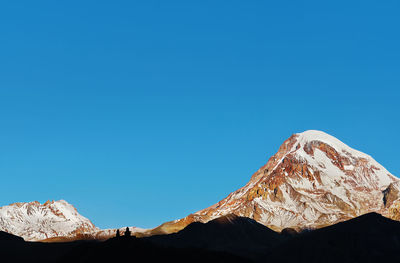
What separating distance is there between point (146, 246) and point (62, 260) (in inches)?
1088

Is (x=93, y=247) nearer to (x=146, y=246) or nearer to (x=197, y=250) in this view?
(x=146, y=246)

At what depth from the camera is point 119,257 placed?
16212cm

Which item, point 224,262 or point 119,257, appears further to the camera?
point 224,262

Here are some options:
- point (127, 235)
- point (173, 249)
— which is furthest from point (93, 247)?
point (173, 249)

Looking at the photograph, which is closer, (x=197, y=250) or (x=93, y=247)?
(x=93, y=247)

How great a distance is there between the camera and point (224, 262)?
174 m

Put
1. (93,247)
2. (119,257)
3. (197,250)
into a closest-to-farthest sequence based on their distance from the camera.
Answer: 1. (119,257)
2. (93,247)
3. (197,250)

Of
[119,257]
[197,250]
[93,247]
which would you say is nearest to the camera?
[119,257]

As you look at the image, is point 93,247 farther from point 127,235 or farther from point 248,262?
point 248,262

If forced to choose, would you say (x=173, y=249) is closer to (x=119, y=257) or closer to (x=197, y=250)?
(x=197, y=250)

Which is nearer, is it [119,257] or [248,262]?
[119,257]

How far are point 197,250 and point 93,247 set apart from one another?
1306 inches

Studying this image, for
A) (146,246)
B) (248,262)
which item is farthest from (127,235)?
Result: (248,262)

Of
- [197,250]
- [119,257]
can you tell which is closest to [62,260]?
[119,257]
